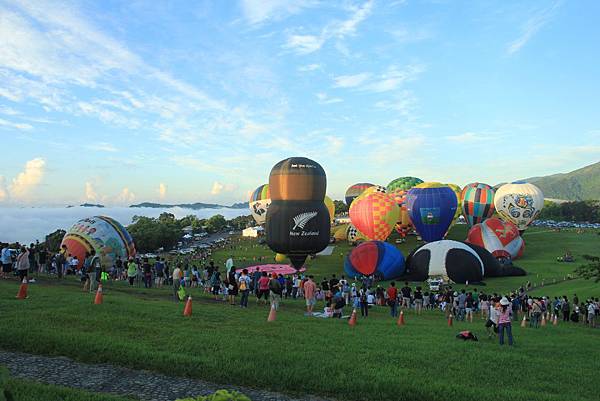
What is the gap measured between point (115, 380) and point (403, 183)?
206 feet

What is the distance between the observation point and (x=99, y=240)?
29953 millimetres

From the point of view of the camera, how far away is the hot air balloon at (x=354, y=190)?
78.0 metres

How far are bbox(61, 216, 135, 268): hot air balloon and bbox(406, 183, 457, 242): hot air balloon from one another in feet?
102

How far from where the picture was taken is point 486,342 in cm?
1359

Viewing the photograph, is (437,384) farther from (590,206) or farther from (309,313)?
(590,206)

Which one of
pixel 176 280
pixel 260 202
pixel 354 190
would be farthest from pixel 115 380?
pixel 354 190

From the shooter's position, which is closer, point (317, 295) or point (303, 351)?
point (303, 351)

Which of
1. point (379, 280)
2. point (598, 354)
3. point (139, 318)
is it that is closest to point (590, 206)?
point (379, 280)

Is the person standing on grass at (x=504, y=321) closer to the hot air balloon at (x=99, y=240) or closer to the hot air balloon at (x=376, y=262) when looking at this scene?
the hot air balloon at (x=376, y=262)

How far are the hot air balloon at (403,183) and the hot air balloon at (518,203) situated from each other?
11591mm

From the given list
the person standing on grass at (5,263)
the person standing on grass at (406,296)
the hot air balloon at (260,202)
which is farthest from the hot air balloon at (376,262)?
the hot air balloon at (260,202)

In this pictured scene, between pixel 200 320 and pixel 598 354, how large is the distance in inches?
455

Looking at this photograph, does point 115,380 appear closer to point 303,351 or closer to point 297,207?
point 303,351

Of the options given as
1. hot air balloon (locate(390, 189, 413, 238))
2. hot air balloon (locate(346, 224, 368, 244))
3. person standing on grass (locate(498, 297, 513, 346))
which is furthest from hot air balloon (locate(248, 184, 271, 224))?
person standing on grass (locate(498, 297, 513, 346))
